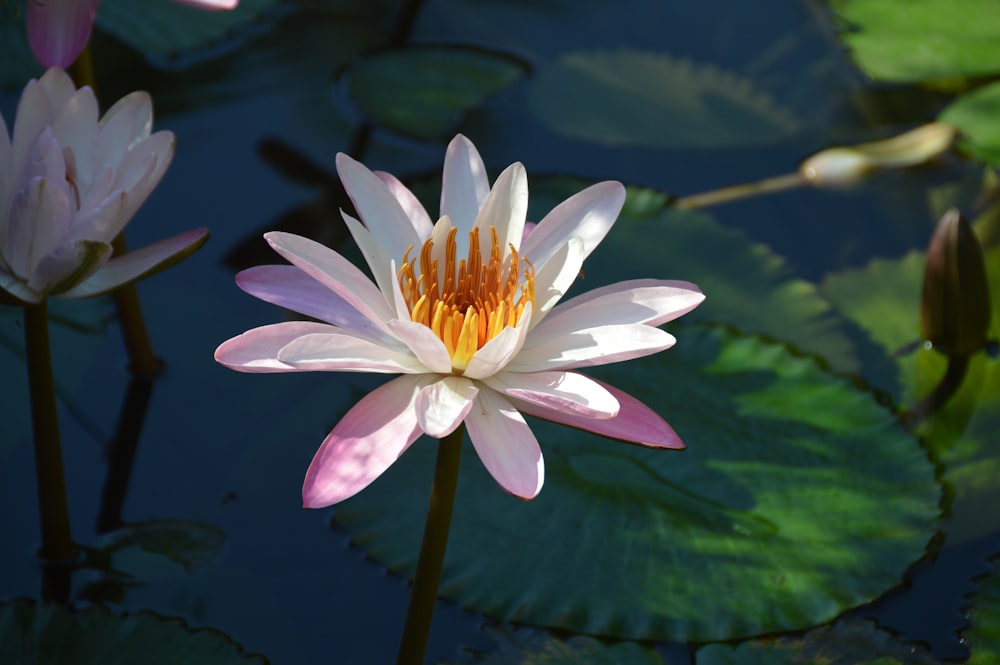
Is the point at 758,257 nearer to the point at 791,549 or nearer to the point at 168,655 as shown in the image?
the point at 791,549

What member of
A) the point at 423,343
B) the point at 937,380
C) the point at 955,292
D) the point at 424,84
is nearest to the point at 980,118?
the point at 955,292

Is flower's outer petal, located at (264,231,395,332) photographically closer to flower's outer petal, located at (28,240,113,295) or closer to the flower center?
the flower center

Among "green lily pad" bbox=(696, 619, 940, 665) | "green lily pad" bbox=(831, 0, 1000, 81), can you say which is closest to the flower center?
"green lily pad" bbox=(696, 619, 940, 665)

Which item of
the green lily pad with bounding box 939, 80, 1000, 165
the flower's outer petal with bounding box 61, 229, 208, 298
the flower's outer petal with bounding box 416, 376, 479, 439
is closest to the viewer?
the flower's outer petal with bounding box 416, 376, 479, 439

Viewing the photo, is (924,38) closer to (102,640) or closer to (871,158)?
(871,158)

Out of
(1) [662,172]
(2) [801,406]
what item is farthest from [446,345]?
(1) [662,172]
